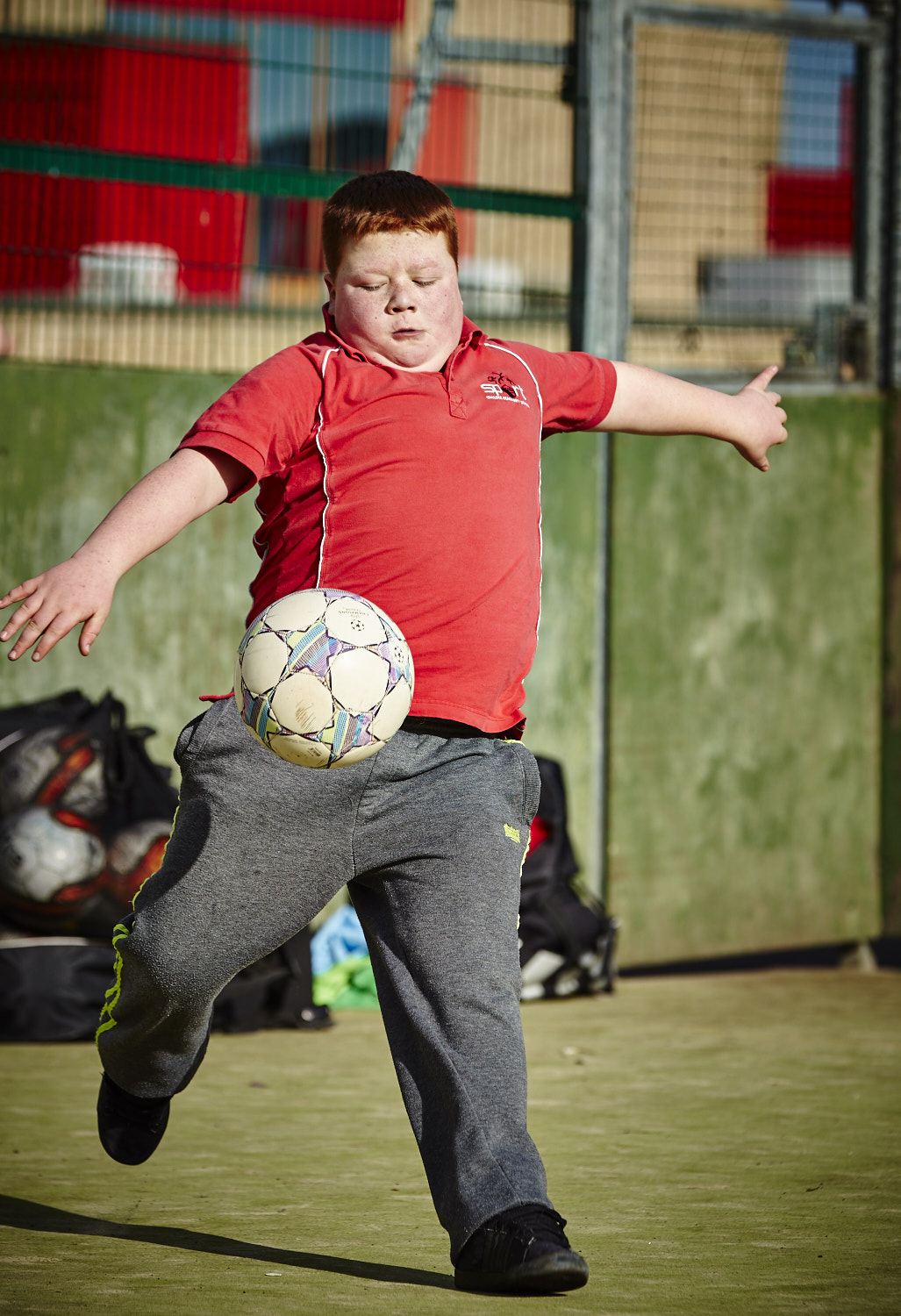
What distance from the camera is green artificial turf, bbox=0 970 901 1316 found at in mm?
2801

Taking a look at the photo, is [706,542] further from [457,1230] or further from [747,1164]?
[457,1230]

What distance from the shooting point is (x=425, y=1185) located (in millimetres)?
3617

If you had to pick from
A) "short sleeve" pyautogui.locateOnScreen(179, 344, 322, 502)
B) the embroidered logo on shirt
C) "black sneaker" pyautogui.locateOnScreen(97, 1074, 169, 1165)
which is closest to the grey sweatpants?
"black sneaker" pyautogui.locateOnScreen(97, 1074, 169, 1165)

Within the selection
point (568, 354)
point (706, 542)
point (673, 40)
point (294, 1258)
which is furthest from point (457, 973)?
point (673, 40)

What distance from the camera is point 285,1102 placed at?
4.44m

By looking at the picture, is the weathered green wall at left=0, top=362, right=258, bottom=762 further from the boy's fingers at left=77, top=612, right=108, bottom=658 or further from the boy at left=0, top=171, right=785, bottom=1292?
the boy's fingers at left=77, top=612, right=108, bottom=658

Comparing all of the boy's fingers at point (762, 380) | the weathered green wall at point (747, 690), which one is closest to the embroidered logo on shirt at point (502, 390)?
the boy's fingers at point (762, 380)

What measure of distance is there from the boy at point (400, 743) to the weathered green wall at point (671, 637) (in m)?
3.03

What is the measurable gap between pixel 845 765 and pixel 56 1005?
3449mm

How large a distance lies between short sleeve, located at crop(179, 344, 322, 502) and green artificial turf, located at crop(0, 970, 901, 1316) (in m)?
1.37

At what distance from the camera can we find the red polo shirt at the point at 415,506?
2957 millimetres

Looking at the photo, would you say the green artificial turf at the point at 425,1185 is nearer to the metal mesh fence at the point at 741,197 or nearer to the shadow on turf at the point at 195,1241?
the shadow on turf at the point at 195,1241

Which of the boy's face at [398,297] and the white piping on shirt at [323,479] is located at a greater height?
the boy's face at [398,297]

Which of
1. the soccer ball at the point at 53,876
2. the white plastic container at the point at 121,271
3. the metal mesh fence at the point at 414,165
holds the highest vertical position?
the metal mesh fence at the point at 414,165
